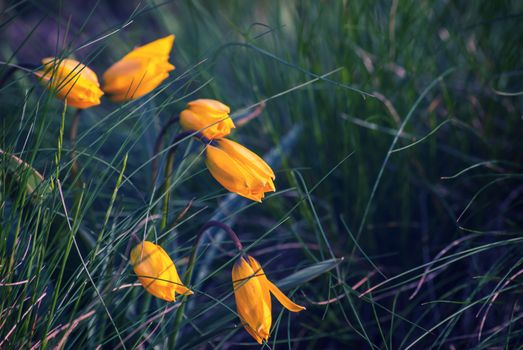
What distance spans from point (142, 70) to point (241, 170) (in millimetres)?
279

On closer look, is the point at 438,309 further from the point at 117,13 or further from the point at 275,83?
the point at 117,13

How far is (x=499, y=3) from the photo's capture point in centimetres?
129

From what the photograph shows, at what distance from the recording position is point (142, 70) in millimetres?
920

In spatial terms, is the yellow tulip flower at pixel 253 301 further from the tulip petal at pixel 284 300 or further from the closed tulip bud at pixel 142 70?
the closed tulip bud at pixel 142 70

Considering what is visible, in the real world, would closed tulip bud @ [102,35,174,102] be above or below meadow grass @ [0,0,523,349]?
above

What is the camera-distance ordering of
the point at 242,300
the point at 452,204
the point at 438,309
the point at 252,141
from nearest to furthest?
the point at 242,300 < the point at 438,309 < the point at 452,204 < the point at 252,141

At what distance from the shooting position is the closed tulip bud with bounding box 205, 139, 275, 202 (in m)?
0.76

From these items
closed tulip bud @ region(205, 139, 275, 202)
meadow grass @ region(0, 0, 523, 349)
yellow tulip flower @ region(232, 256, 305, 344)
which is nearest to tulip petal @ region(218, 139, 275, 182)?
closed tulip bud @ region(205, 139, 275, 202)

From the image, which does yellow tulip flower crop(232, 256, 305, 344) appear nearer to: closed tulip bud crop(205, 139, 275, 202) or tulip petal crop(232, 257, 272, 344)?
tulip petal crop(232, 257, 272, 344)

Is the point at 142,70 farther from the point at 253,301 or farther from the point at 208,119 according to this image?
the point at 253,301

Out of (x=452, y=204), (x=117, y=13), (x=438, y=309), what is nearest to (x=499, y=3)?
(x=452, y=204)

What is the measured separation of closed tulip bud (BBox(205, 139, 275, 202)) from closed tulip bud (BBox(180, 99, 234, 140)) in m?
0.03

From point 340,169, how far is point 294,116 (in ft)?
0.54

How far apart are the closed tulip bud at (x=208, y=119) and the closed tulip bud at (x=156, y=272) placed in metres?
0.18
